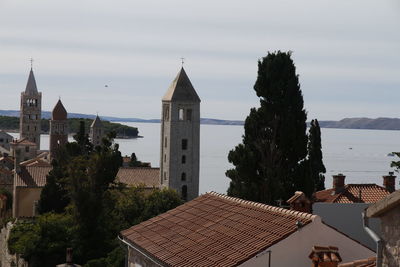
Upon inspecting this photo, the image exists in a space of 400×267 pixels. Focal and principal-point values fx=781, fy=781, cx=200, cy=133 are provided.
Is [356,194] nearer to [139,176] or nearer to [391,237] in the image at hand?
[391,237]

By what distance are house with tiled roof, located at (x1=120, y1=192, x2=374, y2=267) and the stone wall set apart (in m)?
5.25

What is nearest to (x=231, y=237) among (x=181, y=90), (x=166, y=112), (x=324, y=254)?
(x=324, y=254)

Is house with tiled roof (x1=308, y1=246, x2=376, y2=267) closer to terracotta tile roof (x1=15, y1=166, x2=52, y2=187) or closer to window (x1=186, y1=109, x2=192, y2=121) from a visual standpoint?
terracotta tile roof (x1=15, y1=166, x2=52, y2=187)

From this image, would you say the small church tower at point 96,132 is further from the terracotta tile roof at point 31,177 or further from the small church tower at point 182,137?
the terracotta tile roof at point 31,177

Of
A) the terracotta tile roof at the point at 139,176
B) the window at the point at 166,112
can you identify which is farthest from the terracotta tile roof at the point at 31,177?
the window at the point at 166,112

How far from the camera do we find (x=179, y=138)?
79.2 m

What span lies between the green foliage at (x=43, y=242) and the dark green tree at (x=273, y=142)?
21.3ft

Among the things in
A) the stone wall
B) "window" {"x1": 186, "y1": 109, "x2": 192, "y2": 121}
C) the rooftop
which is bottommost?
the stone wall

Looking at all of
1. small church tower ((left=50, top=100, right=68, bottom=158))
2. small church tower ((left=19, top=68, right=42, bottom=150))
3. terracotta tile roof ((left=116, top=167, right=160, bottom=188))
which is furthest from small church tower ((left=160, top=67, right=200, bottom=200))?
small church tower ((left=19, top=68, right=42, bottom=150))

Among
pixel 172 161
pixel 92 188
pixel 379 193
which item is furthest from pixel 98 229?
pixel 172 161

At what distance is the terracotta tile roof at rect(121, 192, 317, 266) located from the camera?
12547mm

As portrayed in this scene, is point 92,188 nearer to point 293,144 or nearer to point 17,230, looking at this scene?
point 17,230

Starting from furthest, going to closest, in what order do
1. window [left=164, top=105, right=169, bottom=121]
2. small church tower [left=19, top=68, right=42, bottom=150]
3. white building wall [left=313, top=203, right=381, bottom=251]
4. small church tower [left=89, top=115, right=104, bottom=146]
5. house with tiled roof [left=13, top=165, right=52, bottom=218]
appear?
small church tower [left=19, top=68, right=42, bottom=150]
small church tower [left=89, top=115, right=104, bottom=146]
window [left=164, top=105, right=169, bottom=121]
house with tiled roof [left=13, top=165, right=52, bottom=218]
white building wall [left=313, top=203, right=381, bottom=251]

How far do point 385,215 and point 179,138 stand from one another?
72.4 metres
